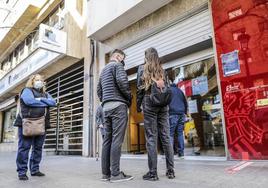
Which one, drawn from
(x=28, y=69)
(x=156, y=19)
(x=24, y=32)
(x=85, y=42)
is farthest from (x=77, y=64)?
(x=24, y=32)

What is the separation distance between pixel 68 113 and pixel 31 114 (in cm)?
666

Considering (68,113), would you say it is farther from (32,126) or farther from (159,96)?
(159,96)

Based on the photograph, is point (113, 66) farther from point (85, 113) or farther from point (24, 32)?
point (24, 32)

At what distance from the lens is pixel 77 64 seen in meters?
10.1

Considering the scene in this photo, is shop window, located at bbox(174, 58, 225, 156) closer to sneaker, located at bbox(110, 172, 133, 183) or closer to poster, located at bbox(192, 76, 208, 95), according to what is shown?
poster, located at bbox(192, 76, 208, 95)

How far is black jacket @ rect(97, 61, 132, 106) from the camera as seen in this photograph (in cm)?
345

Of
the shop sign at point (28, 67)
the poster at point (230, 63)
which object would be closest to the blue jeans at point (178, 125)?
the poster at point (230, 63)

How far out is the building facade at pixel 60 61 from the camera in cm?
889

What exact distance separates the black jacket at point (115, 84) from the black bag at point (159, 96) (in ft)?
1.29

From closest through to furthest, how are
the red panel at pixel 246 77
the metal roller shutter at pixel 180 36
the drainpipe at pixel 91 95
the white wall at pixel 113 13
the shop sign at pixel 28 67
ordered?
the red panel at pixel 246 77
the metal roller shutter at pixel 180 36
the white wall at pixel 113 13
the drainpipe at pixel 91 95
the shop sign at pixel 28 67

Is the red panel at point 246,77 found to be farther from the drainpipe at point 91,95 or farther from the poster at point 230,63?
the drainpipe at point 91,95

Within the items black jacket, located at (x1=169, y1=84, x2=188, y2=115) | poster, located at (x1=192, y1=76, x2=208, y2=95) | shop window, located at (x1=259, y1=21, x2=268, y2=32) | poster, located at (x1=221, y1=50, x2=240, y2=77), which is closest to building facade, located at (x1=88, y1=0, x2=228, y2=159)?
poster, located at (x1=192, y1=76, x2=208, y2=95)

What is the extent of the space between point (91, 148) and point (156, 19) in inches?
183

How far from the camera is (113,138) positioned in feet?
11.1
